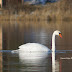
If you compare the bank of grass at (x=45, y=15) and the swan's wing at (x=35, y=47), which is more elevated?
the bank of grass at (x=45, y=15)

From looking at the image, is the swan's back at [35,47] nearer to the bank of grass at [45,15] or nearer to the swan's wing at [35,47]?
the swan's wing at [35,47]

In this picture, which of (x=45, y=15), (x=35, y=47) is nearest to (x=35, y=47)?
(x=35, y=47)

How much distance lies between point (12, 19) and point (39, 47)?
2921 centimetres

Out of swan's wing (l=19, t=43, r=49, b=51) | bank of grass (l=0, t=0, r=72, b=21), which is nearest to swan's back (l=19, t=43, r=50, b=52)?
swan's wing (l=19, t=43, r=49, b=51)

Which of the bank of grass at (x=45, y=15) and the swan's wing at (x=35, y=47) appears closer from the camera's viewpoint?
the swan's wing at (x=35, y=47)

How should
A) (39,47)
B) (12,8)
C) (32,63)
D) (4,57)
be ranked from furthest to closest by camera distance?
(12,8), (39,47), (4,57), (32,63)

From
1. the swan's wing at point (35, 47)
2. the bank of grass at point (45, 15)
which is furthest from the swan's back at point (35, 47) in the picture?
the bank of grass at point (45, 15)

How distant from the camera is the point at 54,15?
41562mm

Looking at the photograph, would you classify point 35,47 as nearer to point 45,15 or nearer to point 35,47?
point 35,47

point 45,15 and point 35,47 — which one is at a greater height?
point 45,15

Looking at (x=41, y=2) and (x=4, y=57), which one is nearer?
(x=4, y=57)

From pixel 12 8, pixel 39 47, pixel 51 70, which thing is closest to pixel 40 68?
pixel 51 70

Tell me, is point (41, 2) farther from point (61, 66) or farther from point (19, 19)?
point (61, 66)

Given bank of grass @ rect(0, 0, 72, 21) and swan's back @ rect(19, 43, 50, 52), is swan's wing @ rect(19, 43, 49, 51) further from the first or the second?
bank of grass @ rect(0, 0, 72, 21)
